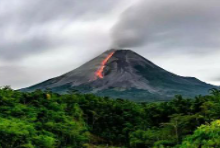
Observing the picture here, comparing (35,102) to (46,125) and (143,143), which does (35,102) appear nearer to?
(46,125)

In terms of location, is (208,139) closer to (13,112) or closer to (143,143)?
(13,112)

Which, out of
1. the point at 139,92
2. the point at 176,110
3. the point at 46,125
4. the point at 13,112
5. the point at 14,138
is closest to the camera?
the point at 14,138

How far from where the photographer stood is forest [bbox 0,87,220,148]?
87.2ft

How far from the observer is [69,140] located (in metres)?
39.9

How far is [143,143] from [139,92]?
153560mm

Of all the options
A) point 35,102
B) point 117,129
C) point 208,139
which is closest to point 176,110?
point 117,129

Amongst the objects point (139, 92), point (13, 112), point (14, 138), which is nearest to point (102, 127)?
point (13, 112)

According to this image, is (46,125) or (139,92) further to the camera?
(139,92)

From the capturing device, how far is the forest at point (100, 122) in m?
26.6

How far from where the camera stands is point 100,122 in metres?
55.6

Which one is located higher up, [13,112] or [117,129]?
[13,112]

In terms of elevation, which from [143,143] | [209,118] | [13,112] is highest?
[13,112]

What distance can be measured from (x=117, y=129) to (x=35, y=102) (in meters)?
19.5

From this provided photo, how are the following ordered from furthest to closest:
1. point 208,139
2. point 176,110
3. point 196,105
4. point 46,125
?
point 176,110 → point 196,105 → point 46,125 → point 208,139
